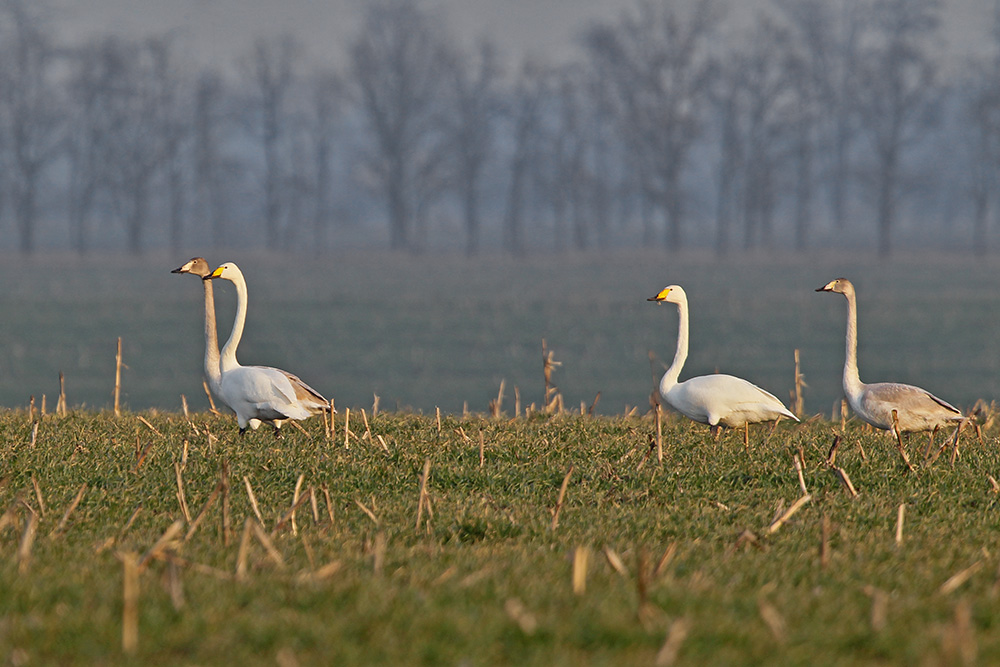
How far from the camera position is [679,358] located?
11781mm

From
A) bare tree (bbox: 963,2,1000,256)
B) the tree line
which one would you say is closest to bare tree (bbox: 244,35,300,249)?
the tree line

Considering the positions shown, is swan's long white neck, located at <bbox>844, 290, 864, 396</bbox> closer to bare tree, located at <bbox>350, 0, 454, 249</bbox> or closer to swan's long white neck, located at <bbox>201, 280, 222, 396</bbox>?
swan's long white neck, located at <bbox>201, 280, 222, 396</bbox>

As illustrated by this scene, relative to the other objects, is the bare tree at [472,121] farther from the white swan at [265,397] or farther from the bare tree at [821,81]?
the white swan at [265,397]

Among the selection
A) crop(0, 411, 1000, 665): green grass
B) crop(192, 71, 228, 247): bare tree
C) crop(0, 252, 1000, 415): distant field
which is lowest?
crop(0, 252, 1000, 415): distant field

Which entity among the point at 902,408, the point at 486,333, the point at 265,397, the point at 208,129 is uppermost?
the point at 208,129

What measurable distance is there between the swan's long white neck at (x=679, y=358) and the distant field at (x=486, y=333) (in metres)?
8.44

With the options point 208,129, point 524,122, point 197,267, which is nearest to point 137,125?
point 208,129

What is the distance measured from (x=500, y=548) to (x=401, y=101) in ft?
276

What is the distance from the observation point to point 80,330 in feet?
123

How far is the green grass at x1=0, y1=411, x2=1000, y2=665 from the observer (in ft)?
14.6

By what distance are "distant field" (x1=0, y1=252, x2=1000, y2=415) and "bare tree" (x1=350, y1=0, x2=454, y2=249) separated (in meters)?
24.4

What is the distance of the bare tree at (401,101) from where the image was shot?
87750 mm

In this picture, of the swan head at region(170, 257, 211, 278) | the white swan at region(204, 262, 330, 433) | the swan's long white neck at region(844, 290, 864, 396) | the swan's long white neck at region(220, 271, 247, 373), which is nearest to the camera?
the white swan at region(204, 262, 330, 433)

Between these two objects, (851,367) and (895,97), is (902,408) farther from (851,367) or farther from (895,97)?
(895,97)
